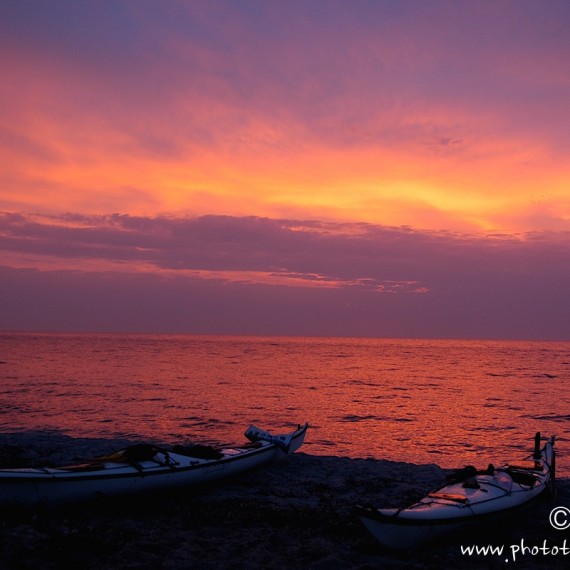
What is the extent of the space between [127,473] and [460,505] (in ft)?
20.7

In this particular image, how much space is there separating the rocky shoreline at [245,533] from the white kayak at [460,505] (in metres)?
0.35

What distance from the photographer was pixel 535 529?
9992 millimetres

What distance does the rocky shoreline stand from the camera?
25.7 ft

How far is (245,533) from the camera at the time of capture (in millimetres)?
9172

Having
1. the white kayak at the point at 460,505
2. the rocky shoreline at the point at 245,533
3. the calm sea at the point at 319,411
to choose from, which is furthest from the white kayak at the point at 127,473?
the calm sea at the point at 319,411

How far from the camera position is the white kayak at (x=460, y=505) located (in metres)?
8.09

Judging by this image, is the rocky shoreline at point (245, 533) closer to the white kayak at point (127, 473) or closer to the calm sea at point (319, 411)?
the white kayak at point (127, 473)

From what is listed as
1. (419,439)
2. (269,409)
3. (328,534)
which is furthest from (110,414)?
(328,534)

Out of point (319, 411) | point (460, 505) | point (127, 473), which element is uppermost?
point (460, 505)

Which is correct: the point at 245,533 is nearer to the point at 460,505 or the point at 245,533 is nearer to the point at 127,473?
the point at 127,473

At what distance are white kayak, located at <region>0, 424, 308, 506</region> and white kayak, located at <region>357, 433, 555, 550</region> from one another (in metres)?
4.89

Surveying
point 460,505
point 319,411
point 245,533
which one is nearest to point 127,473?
point 245,533

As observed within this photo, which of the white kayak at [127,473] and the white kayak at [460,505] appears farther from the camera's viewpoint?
the white kayak at [127,473]

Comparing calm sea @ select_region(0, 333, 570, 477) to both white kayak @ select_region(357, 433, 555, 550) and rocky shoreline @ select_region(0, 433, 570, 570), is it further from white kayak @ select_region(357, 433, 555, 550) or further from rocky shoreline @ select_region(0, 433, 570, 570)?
rocky shoreline @ select_region(0, 433, 570, 570)
